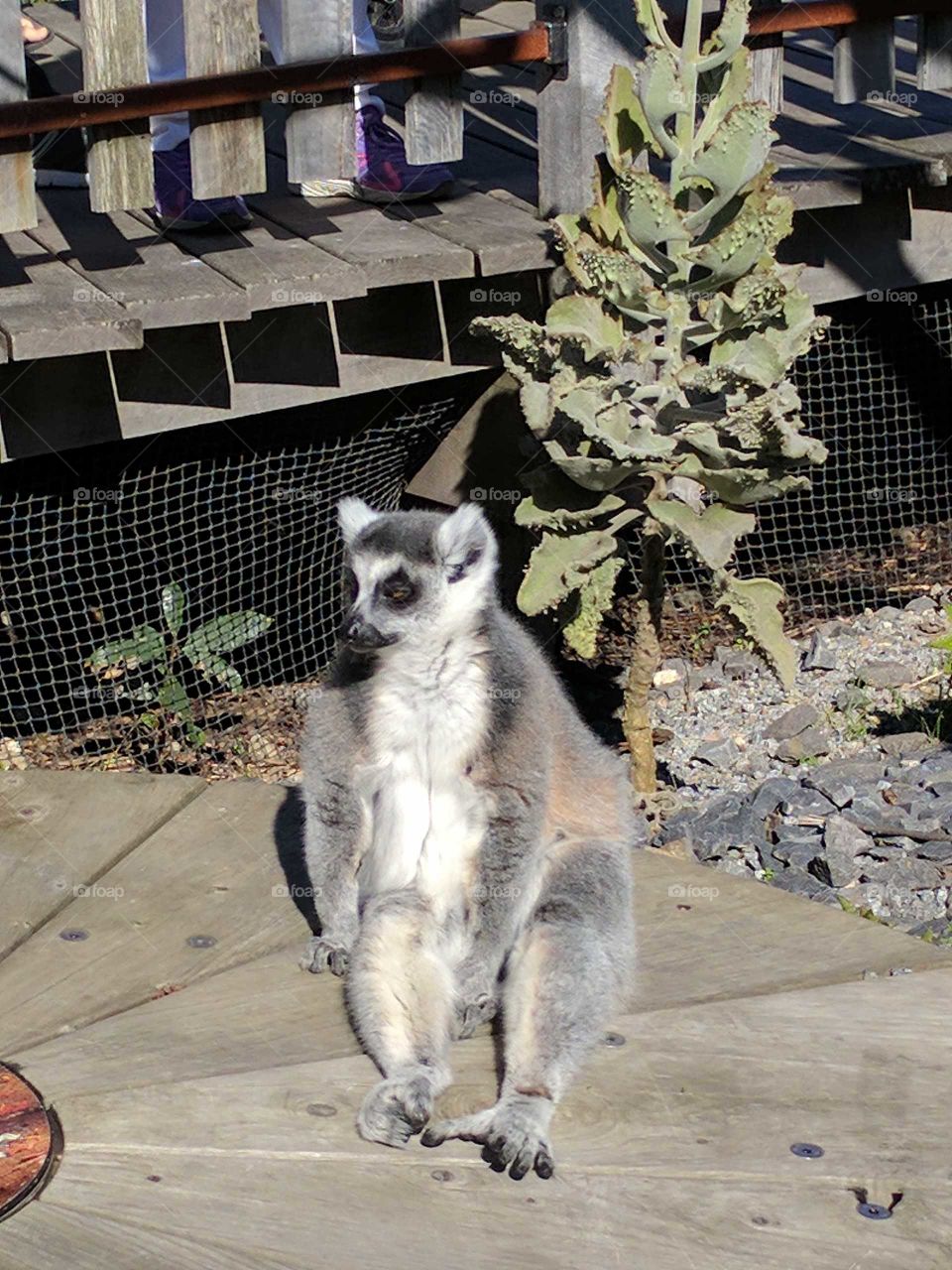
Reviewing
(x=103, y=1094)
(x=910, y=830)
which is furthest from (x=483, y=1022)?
(x=910, y=830)

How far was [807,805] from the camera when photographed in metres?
4.78

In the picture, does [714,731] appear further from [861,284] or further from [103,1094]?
[103,1094]

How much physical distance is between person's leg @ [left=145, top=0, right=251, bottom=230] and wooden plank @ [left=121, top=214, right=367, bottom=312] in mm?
57

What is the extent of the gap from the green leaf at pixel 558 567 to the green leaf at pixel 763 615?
1.11 feet

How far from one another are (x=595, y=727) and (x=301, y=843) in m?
2.27

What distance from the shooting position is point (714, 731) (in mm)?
5449

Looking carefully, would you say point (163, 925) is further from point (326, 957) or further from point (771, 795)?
point (771, 795)

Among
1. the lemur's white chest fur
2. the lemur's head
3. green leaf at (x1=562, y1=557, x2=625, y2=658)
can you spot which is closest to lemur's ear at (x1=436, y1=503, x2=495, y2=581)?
the lemur's head

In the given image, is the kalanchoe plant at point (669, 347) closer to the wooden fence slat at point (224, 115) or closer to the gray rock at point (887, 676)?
the wooden fence slat at point (224, 115)

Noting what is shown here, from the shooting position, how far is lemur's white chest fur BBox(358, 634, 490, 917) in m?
2.93

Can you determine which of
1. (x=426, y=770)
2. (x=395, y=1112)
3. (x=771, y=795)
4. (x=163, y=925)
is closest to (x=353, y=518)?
(x=426, y=770)
